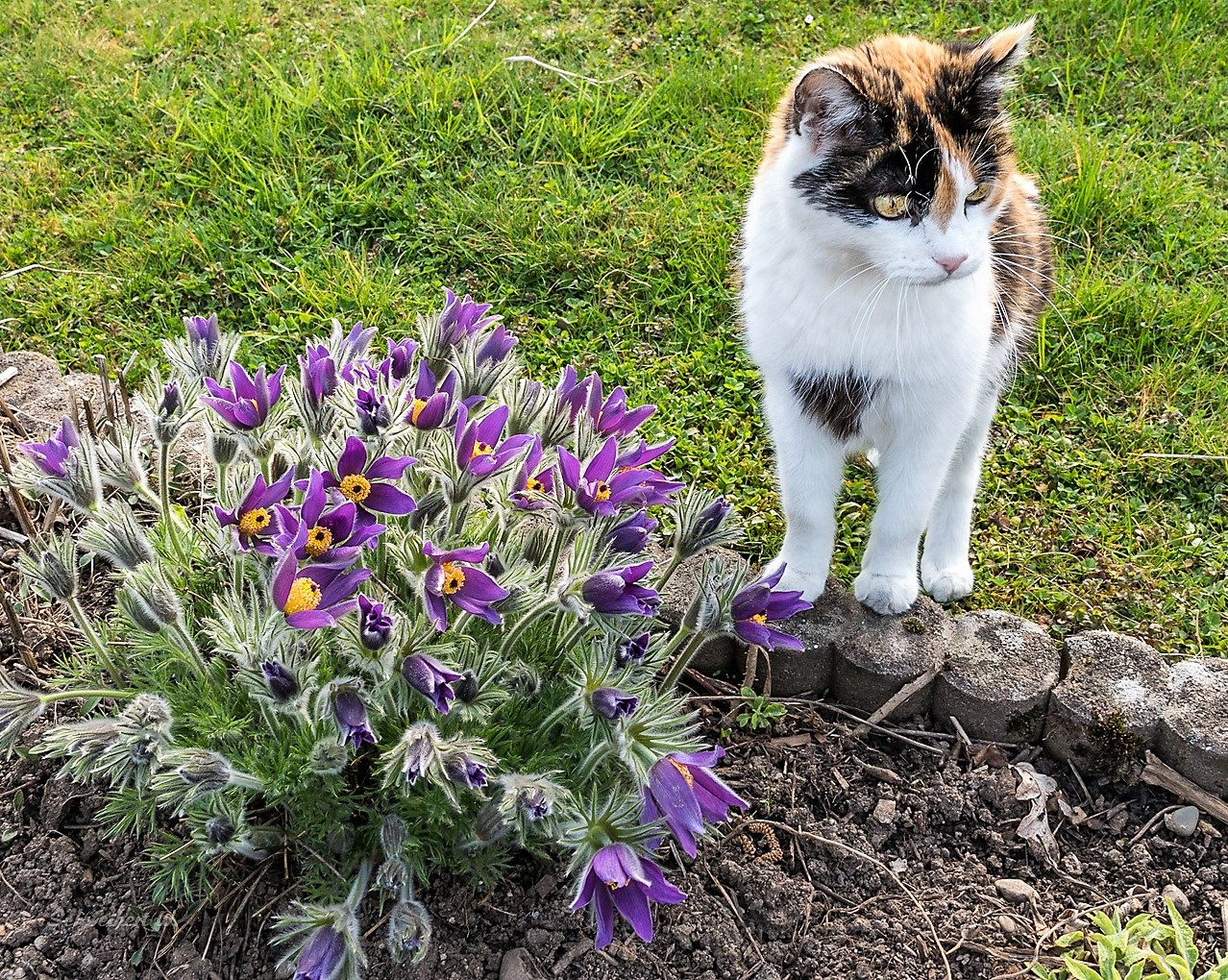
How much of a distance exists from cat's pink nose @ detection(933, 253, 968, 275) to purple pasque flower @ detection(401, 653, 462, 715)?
1.25 metres

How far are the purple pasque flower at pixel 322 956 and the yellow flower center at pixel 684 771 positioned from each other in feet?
1.90

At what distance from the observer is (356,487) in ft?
6.07

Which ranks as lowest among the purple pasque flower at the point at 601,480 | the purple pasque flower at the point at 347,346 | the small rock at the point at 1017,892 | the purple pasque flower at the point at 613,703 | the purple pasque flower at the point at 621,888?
the small rock at the point at 1017,892

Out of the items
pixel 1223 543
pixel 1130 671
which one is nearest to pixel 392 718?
pixel 1130 671

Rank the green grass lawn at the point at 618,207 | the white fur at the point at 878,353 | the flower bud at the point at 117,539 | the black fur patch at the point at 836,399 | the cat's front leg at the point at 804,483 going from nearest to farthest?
1. the flower bud at the point at 117,539
2. the white fur at the point at 878,353
3. the black fur patch at the point at 836,399
4. the cat's front leg at the point at 804,483
5. the green grass lawn at the point at 618,207

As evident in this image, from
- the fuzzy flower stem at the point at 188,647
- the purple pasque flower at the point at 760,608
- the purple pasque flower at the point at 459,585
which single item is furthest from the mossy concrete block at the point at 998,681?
the fuzzy flower stem at the point at 188,647

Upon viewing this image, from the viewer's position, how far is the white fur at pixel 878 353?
2.36 meters

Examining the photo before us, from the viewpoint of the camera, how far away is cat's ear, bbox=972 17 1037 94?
2.33m

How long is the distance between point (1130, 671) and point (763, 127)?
2514 mm

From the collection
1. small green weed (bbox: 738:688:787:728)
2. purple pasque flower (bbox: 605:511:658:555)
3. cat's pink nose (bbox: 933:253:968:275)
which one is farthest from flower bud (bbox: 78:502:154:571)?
cat's pink nose (bbox: 933:253:968:275)

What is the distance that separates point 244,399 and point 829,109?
124cm

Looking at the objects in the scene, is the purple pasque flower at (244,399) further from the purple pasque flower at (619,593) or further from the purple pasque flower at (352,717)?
the purple pasque flower at (619,593)

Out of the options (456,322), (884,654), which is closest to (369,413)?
(456,322)

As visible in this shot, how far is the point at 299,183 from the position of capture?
405 centimetres
